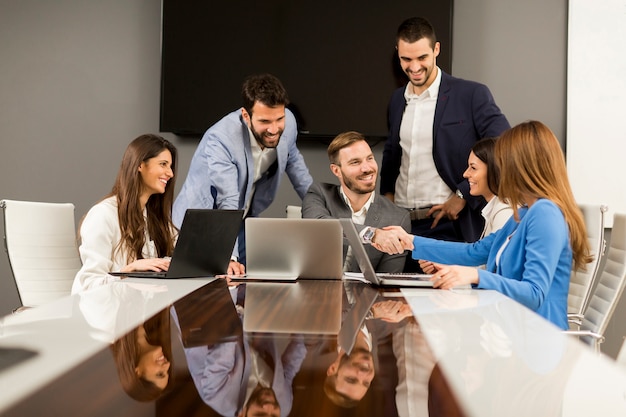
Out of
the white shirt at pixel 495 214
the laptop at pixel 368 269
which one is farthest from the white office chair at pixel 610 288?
the laptop at pixel 368 269

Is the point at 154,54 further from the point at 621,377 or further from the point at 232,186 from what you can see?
the point at 621,377

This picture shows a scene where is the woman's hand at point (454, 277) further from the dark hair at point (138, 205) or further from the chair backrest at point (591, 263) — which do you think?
the dark hair at point (138, 205)

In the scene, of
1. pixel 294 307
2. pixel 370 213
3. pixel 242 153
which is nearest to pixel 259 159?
pixel 242 153

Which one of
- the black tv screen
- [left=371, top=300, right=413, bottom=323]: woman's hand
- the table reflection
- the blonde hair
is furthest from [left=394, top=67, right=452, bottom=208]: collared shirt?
the table reflection

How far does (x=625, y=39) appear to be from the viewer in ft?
14.4

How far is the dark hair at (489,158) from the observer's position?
10.4 feet

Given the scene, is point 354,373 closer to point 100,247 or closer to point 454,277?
point 454,277

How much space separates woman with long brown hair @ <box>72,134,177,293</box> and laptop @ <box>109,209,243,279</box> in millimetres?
184

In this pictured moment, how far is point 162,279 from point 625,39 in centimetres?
337

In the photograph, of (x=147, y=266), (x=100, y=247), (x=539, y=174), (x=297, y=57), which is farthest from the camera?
(x=297, y=57)

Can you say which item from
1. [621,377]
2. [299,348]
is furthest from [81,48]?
[621,377]

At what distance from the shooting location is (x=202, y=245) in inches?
95.9

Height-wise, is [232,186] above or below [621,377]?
above

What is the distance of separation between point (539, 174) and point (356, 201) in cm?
115
